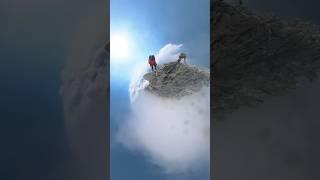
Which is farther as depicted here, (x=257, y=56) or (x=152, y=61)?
(x=152, y=61)

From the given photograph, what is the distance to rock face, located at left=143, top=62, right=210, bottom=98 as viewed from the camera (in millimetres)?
2383

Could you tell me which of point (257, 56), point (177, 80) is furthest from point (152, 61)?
point (257, 56)

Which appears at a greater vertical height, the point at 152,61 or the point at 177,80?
the point at 152,61

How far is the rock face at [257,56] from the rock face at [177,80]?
0.35ft

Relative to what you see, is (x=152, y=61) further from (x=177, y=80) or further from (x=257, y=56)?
(x=257, y=56)

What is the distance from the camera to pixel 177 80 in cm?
243

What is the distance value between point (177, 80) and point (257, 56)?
20.8 inches

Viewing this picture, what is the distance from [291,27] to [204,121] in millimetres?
791

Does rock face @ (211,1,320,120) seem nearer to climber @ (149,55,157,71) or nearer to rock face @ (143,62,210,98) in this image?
rock face @ (143,62,210,98)

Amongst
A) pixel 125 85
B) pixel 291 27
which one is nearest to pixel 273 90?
pixel 291 27

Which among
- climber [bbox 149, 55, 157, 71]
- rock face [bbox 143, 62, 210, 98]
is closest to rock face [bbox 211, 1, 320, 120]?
rock face [bbox 143, 62, 210, 98]

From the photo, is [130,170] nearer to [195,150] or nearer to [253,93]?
[195,150]

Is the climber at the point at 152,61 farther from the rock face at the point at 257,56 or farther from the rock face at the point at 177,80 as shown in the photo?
the rock face at the point at 257,56

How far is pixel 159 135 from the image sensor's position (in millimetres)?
2422
